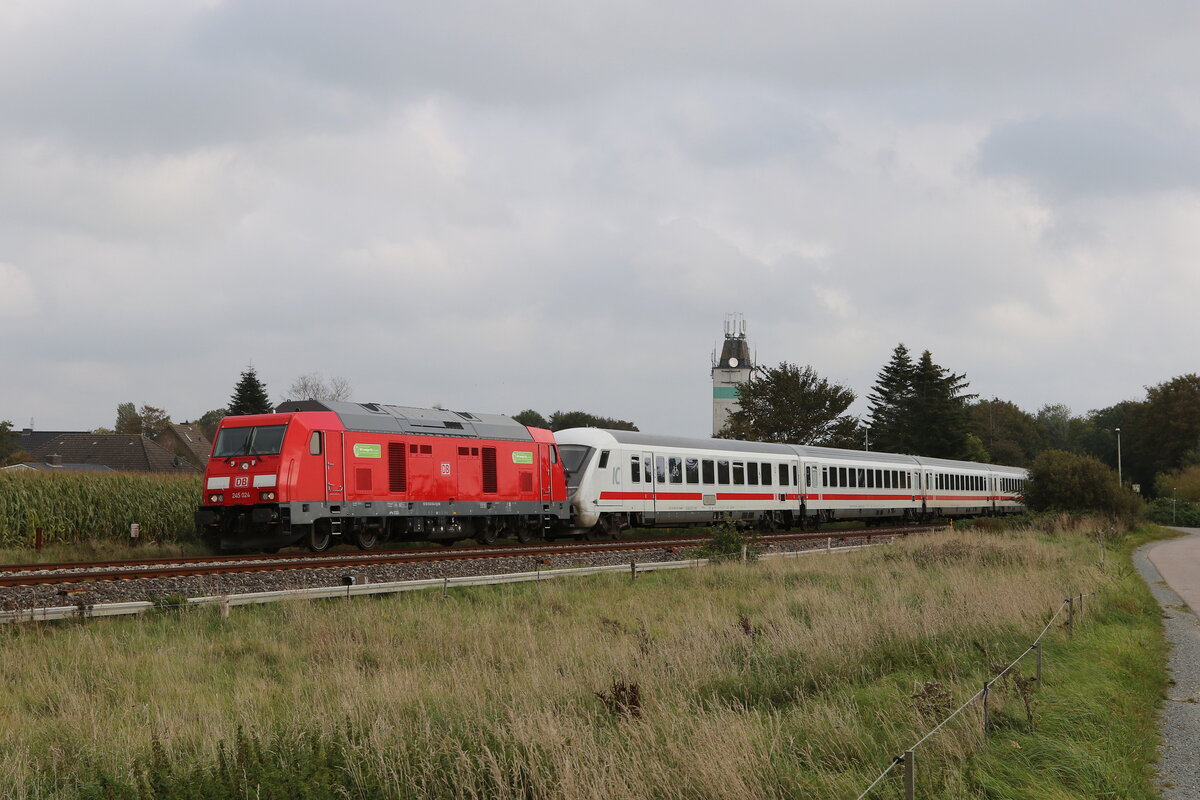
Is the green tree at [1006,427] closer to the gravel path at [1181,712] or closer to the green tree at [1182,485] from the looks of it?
the green tree at [1182,485]

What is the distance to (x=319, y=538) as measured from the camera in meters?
23.8

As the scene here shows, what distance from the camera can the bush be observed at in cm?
4438

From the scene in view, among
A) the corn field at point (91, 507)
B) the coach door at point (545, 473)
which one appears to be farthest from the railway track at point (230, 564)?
the corn field at point (91, 507)

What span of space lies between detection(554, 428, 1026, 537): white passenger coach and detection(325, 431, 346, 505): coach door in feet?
27.1

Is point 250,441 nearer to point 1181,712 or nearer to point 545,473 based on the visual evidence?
point 545,473

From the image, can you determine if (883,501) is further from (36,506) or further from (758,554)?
(36,506)

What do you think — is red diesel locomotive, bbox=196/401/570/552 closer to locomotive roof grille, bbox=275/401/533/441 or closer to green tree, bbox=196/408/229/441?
locomotive roof grille, bbox=275/401/533/441

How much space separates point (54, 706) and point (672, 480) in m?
23.3

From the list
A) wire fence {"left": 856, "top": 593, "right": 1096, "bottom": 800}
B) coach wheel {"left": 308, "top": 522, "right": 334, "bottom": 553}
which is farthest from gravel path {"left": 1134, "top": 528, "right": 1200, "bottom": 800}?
coach wheel {"left": 308, "top": 522, "right": 334, "bottom": 553}

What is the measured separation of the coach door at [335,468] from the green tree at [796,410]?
50.5 metres

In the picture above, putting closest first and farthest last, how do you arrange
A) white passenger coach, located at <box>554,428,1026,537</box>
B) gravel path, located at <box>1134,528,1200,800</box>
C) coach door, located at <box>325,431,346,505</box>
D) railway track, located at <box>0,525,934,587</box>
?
gravel path, located at <box>1134,528,1200,800</box>
railway track, located at <box>0,525,934,587</box>
coach door, located at <box>325,431,346,505</box>
white passenger coach, located at <box>554,428,1026,537</box>

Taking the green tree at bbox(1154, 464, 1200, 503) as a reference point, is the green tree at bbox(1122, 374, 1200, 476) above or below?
above

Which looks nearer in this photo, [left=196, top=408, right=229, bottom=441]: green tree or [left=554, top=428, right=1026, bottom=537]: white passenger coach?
[left=554, top=428, right=1026, bottom=537]: white passenger coach

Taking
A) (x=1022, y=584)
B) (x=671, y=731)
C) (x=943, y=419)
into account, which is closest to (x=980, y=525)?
(x=1022, y=584)
